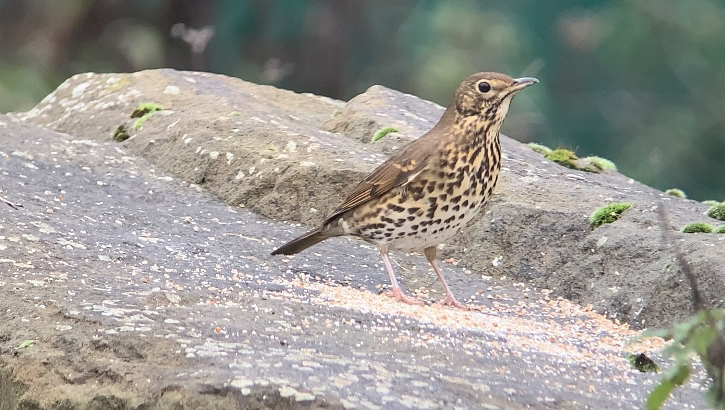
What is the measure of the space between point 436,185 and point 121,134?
2.89 meters

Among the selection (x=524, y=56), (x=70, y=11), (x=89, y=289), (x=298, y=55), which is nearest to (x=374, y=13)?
(x=298, y=55)

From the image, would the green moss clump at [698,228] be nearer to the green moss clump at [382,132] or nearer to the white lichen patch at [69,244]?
the green moss clump at [382,132]

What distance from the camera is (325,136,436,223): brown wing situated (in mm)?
4504

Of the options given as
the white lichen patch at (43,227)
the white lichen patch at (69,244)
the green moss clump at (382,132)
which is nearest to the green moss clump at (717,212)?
the green moss clump at (382,132)

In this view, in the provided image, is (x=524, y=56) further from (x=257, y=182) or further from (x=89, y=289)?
(x=89, y=289)

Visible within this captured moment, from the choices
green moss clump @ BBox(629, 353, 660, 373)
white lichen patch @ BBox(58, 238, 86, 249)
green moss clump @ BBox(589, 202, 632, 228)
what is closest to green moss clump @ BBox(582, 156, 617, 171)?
green moss clump @ BBox(589, 202, 632, 228)

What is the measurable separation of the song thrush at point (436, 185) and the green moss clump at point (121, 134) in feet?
7.61

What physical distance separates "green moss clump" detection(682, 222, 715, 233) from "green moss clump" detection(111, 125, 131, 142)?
140 inches

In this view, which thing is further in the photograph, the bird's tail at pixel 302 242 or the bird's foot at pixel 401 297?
the bird's tail at pixel 302 242

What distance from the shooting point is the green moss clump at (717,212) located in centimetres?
510

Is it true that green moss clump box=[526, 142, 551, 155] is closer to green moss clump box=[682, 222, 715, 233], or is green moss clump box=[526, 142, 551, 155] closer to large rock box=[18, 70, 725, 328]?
large rock box=[18, 70, 725, 328]

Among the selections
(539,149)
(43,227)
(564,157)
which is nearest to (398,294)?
(43,227)

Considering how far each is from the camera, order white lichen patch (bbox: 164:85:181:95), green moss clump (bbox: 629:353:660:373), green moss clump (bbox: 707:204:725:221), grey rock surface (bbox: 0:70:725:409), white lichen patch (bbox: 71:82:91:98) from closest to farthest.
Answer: grey rock surface (bbox: 0:70:725:409)
green moss clump (bbox: 629:353:660:373)
green moss clump (bbox: 707:204:725:221)
white lichen patch (bbox: 164:85:181:95)
white lichen patch (bbox: 71:82:91:98)

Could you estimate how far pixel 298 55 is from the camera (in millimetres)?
10109
